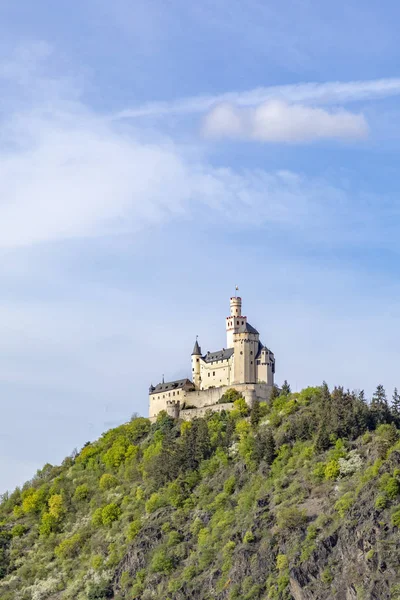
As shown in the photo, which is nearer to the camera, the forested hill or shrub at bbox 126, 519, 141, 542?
the forested hill

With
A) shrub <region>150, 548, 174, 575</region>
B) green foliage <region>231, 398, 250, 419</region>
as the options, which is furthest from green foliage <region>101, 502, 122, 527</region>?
green foliage <region>231, 398, 250, 419</region>

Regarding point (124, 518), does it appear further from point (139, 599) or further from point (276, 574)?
point (276, 574)

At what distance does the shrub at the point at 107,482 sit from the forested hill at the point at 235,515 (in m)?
0.17

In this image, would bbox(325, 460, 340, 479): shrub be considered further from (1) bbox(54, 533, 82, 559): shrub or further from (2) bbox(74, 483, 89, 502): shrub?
(2) bbox(74, 483, 89, 502): shrub

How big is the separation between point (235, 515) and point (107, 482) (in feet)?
98.9

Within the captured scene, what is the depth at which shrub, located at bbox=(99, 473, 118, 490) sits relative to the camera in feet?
634

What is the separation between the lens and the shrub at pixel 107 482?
634ft

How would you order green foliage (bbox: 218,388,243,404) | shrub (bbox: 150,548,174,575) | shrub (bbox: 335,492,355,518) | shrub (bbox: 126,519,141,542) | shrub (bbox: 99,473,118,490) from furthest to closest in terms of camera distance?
1. green foliage (bbox: 218,388,243,404)
2. shrub (bbox: 99,473,118,490)
3. shrub (bbox: 126,519,141,542)
4. shrub (bbox: 150,548,174,575)
5. shrub (bbox: 335,492,355,518)

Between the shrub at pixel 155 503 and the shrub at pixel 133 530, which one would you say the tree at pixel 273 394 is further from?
the shrub at pixel 133 530

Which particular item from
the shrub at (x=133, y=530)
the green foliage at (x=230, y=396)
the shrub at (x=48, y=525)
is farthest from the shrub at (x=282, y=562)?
the shrub at (x=48, y=525)

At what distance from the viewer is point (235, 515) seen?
167750mm

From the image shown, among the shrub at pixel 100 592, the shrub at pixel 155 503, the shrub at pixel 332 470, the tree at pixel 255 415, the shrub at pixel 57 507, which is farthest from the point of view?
the shrub at pixel 57 507

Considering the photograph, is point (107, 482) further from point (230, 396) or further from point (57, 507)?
point (230, 396)

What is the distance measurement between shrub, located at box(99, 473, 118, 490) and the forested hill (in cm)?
17
